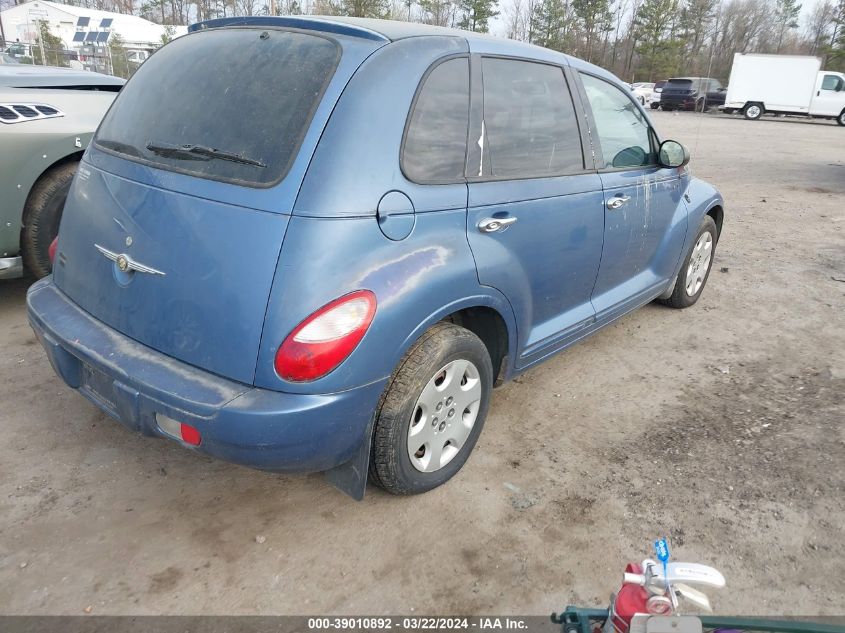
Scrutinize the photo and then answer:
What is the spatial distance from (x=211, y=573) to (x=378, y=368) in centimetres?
98

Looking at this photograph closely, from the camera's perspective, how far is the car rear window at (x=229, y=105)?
7.29ft

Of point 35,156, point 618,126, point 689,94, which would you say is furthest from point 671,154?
point 689,94

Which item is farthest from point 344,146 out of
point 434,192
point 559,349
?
point 559,349

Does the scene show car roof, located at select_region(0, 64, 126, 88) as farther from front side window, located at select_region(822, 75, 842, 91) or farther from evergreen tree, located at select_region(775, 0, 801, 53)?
evergreen tree, located at select_region(775, 0, 801, 53)

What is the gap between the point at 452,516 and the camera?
8.69 ft

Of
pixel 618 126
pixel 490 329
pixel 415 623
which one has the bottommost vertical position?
pixel 415 623

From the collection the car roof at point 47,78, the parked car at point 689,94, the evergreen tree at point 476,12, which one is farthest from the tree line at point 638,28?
the car roof at point 47,78

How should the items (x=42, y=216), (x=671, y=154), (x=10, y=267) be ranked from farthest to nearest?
(x=42, y=216), (x=10, y=267), (x=671, y=154)

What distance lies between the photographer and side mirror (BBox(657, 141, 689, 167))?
3914mm

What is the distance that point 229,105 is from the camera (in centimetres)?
239

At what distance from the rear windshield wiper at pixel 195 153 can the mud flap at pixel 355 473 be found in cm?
106

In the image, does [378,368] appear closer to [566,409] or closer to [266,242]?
[266,242]

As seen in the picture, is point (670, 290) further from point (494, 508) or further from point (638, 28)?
point (638, 28)

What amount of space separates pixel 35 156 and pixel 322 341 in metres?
3.28
